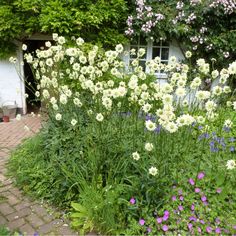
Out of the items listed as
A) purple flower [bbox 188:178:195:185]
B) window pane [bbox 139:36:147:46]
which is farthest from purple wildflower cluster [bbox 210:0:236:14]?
purple flower [bbox 188:178:195:185]

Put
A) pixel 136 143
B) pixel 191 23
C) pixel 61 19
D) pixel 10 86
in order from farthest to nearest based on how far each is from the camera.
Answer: pixel 10 86, pixel 191 23, pixel 61 19, pixel 136 143

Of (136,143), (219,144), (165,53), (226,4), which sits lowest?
(219,144)

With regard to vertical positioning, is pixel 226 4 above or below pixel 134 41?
above

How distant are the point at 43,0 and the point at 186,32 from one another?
144 inches

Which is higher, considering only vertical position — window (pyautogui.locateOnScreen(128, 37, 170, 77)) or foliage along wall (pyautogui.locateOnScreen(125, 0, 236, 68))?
foliage along wall (pyautogui.locateOnScreen(125, 0, 236, 68))

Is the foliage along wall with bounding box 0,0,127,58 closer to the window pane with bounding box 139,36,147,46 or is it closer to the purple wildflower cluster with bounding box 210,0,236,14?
the window pane with bounding box 139,36,147,46

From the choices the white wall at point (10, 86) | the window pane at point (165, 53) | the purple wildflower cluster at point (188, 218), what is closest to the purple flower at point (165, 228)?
the purple wildflower cluster at point (188, 218)

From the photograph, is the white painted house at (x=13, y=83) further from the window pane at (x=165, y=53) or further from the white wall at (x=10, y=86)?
Result: the window pane at (x=165, y=53)

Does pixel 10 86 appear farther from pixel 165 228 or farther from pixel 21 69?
pixel 165 228

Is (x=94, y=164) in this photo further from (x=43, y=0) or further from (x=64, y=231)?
(x=43, y=0)

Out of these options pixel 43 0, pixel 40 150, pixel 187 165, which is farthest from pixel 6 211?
pixel 43 0

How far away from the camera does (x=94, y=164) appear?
9.11 feet

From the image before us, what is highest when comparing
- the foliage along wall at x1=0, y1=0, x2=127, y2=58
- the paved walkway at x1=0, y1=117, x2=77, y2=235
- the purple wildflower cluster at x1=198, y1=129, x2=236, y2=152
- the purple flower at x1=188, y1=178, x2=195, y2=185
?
the foliage along wall at x1=0, y1=0, x2=127, y2=58

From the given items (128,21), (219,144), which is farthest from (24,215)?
(128,21)
